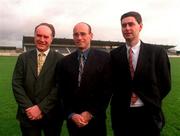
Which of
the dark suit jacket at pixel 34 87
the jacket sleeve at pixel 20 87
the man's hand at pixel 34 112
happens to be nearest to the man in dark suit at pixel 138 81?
the dark suit jacket at pixel 34 87

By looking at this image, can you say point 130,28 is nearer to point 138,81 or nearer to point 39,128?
point 138,81

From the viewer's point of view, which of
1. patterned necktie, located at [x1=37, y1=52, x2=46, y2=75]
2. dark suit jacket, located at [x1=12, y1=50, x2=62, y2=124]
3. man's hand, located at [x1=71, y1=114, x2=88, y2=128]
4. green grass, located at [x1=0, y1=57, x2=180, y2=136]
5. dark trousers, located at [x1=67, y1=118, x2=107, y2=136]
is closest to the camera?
man's hand, located at [x1=71, y1=114, x2=88, y2=128]

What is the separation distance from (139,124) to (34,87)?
5.51ft

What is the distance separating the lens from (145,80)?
4867mm

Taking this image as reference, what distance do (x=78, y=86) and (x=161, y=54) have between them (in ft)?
4.28

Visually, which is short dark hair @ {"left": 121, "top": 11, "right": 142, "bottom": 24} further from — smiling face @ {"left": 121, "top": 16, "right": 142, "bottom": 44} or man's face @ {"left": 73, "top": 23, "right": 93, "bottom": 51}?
man's face @ {"left": 73, "top": 23, "right": 93, "bottom": 51}

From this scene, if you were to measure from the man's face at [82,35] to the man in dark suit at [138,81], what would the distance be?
522 millimetres

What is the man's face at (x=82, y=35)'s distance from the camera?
4.88 metres

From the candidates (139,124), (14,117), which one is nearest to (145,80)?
(139,124)

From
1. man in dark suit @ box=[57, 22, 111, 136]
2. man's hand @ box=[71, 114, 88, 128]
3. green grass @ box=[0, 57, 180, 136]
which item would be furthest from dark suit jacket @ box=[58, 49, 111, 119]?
green grass @ box=[0, 57, 180, 136]

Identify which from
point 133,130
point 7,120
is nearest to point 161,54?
point 133,130

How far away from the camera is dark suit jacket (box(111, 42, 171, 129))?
16.0ft

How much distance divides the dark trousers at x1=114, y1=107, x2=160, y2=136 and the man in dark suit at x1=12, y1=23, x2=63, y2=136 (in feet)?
3.72

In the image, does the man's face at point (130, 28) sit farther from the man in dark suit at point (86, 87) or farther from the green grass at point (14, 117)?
the green grass at point (14, 117)
